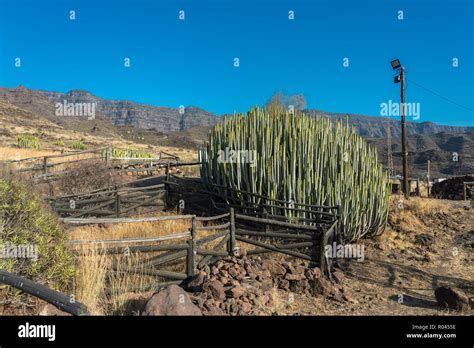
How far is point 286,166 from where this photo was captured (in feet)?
32.2

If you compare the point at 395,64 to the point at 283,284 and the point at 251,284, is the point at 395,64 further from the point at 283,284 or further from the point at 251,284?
the point at 251,284

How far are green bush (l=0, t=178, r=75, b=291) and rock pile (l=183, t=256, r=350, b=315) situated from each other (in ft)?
5.78

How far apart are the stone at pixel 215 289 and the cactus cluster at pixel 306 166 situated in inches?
166

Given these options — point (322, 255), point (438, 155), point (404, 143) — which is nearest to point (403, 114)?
point (404, 143)

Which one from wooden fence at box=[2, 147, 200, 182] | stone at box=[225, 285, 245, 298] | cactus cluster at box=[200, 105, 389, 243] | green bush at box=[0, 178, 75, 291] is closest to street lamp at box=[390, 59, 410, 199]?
cactus cluster at box=[200, 105, 389, 243]

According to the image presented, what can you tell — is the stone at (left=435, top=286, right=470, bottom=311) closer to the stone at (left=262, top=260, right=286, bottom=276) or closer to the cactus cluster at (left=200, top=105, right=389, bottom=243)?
the stone at (left=262, top=260, right=286, bottom=276)

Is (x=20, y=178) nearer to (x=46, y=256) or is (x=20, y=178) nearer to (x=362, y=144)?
(x=46, y=256)

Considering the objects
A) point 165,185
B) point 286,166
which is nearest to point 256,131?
point 286,166

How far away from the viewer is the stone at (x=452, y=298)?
6.60 m

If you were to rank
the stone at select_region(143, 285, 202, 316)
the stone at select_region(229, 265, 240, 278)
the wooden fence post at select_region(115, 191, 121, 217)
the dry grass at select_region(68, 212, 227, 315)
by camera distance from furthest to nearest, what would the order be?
1. the wooden fence post at select_region(115, 191, 121, 217)
2. the stone at select_region(229, 265, 240, 278)
3. the dry grass at select_region(68, 212, 227, 315)
4. the stone at select_region(143, 285, 202, 316)

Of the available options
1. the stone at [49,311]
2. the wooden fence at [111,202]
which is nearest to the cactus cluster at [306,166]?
the wooden fence at [111,202]

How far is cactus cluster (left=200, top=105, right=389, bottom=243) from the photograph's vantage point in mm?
9742

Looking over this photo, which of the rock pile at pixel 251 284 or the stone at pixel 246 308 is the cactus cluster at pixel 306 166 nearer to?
the rock pile at pixel 251 284

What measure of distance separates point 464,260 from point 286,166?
17.9ft
